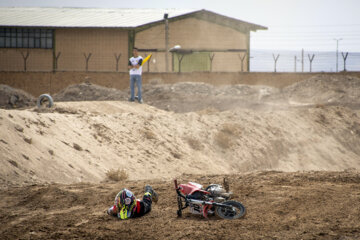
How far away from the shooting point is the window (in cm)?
3494

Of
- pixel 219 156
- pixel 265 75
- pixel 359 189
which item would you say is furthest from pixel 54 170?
pixel 265 75

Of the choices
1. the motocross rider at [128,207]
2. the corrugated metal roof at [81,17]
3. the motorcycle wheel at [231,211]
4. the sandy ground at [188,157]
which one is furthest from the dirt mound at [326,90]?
the motorcycle wheel at [231,211]

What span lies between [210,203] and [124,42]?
1080 inches

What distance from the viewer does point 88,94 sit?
27125 millimetres

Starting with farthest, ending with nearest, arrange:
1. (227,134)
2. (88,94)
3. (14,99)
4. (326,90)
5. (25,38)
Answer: (25,38) → (326,90) → (88,94) → (14,99) → (227,134)

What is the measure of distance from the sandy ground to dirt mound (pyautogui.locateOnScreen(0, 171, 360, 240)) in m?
0.02

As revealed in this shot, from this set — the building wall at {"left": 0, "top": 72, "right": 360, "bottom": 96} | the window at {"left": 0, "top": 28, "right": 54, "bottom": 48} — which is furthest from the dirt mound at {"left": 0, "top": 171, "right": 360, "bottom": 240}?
the window at {"left": 0, "top": 28, "right": 54, "bottom": 48}

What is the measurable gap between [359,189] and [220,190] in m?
2.46

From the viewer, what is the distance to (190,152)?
19.0m

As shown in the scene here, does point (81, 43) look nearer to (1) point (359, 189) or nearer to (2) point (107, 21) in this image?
(2) point (107, 21)

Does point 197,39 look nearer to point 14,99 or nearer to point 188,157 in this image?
point 14,99

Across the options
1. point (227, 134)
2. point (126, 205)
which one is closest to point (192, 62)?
point (227, 134)

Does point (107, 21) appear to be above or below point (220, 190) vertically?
above

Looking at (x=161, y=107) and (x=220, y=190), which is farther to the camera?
(x=161, y=107)
